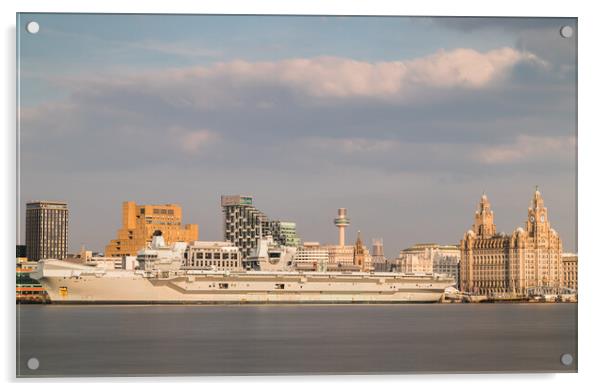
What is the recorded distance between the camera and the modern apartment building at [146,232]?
3641 cm

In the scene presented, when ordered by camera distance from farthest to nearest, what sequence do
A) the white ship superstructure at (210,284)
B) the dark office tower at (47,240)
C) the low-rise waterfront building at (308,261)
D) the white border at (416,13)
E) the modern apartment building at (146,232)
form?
the low-rise waterfront building at (308,261) → the white ship superstructure at (210,284) → the modern apartment building at (146,232) → the dark office tower at (47,240) → the white border at (416,13)

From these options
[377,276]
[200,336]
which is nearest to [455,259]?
[377,276]

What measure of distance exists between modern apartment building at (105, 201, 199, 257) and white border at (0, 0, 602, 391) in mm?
20996

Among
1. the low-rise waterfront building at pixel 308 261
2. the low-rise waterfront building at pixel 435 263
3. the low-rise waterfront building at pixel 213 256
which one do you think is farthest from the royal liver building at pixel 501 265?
the low-rise waterfront building at pixel 213 256

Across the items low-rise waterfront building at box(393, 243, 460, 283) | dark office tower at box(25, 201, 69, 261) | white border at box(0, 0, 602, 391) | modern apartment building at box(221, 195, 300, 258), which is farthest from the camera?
low-rise waterfront building at box(393, 243, 460, 283)

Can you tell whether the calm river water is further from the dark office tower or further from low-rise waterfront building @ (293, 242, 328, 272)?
low-rise waterfront building @ (293, 242, 328, 272)

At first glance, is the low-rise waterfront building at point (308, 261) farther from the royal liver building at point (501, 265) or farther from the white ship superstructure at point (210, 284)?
the royal liver building at point (501, 265)

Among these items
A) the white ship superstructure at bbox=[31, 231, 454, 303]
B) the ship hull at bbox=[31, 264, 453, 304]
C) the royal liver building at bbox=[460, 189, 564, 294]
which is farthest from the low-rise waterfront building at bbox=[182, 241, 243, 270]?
the royal liver building at bbox=[460, 189, 564, 294]

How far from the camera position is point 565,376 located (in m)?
11.8

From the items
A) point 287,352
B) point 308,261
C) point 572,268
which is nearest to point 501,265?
point 308,261

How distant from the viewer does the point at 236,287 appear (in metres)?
43.5

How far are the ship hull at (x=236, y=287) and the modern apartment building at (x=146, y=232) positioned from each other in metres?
1.52

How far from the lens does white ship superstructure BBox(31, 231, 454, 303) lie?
3962 cm
